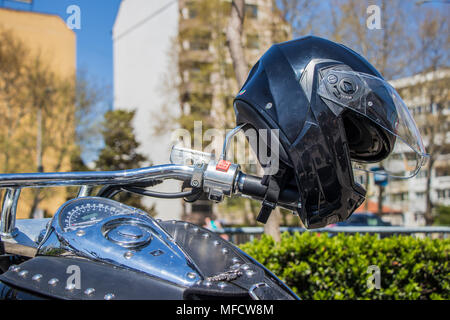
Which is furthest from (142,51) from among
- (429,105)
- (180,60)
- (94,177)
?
(94,177)

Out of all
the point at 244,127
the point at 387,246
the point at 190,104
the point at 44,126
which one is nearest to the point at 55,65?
the point at 44,126

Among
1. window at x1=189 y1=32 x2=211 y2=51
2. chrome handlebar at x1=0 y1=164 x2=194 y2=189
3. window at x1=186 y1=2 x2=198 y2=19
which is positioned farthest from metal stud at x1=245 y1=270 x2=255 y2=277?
window at x1=189 y1=32 x2=211 y2=51

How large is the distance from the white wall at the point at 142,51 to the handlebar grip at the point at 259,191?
2219 cm

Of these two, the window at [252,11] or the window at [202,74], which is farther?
the window at [202,74]

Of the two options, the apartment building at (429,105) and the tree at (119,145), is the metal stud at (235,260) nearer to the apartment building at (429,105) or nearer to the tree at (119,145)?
the apartment building at (429,105)

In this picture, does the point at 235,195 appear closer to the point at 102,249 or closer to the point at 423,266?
the point at 102,249

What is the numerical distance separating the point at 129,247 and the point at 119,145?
1436cm

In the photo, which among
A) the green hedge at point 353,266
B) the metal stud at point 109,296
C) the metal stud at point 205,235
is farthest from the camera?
the green hedge at point 353,266

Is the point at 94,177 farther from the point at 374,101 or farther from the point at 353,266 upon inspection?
the point at 353,266

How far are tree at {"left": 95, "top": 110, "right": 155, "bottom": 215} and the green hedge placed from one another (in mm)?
10438

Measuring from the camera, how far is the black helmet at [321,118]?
1.20m

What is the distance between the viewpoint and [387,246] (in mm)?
4500

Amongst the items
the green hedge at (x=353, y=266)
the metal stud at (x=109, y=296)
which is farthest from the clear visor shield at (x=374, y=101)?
the green hedge at (x=353, y=266)
